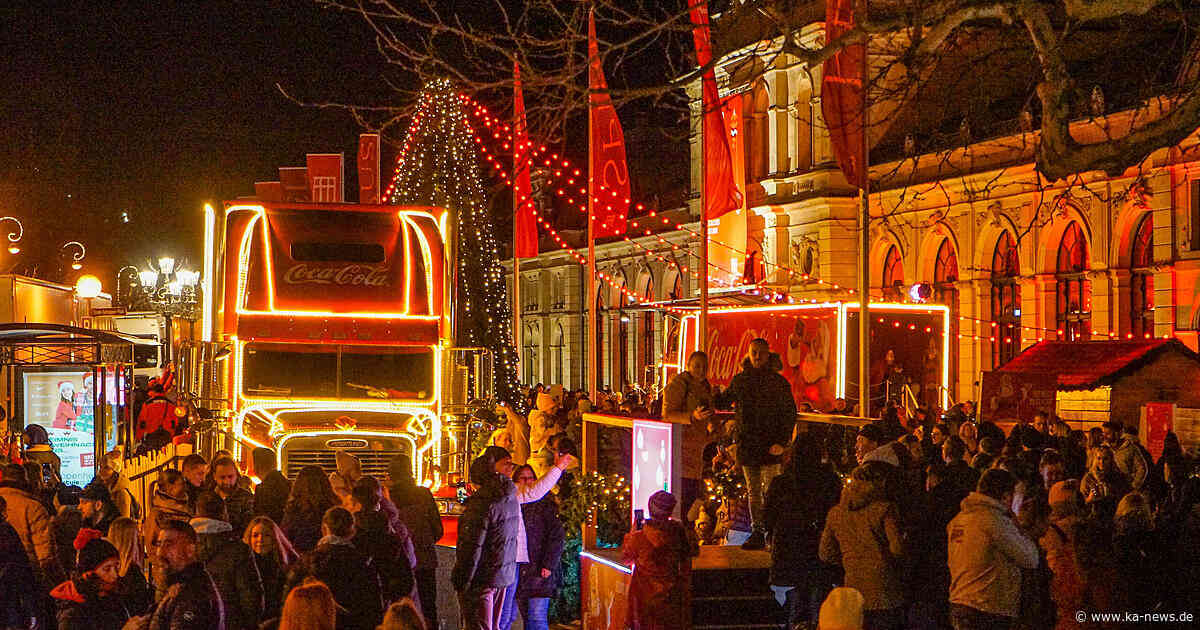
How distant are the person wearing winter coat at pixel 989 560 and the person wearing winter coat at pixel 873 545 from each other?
0.45 metres

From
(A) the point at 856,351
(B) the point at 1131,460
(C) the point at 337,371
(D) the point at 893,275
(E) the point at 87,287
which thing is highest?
(D) the point at 893,275

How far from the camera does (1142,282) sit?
113 ft

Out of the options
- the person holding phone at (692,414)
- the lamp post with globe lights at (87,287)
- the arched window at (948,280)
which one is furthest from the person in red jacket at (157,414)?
the arched window at (948,280)

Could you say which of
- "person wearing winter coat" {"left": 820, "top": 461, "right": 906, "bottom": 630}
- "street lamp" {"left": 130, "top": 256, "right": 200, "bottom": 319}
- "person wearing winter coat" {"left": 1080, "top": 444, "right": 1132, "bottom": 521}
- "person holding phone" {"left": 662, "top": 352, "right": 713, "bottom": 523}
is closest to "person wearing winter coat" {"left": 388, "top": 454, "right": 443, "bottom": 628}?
"person holding phone" {"left": 662, "top": 352, "right": 713, "bottom": 523}

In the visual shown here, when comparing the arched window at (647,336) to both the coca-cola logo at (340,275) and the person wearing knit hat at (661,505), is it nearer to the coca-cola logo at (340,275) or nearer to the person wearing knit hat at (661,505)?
the coca-cola logo at (340,275)

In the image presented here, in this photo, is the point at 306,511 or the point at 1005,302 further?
the point at 1005,302

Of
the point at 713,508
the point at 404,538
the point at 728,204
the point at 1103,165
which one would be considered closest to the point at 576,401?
the point at 728,204

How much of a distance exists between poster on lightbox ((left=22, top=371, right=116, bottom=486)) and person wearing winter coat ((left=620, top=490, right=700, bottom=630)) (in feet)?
46.4

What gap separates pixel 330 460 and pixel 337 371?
3.58 ft

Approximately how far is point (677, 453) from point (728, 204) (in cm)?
1742

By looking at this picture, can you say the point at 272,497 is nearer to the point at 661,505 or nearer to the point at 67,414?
the point at 661,505

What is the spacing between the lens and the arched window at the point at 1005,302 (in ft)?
128

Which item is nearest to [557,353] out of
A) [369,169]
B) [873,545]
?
[369,169]

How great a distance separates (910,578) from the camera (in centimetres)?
1056
